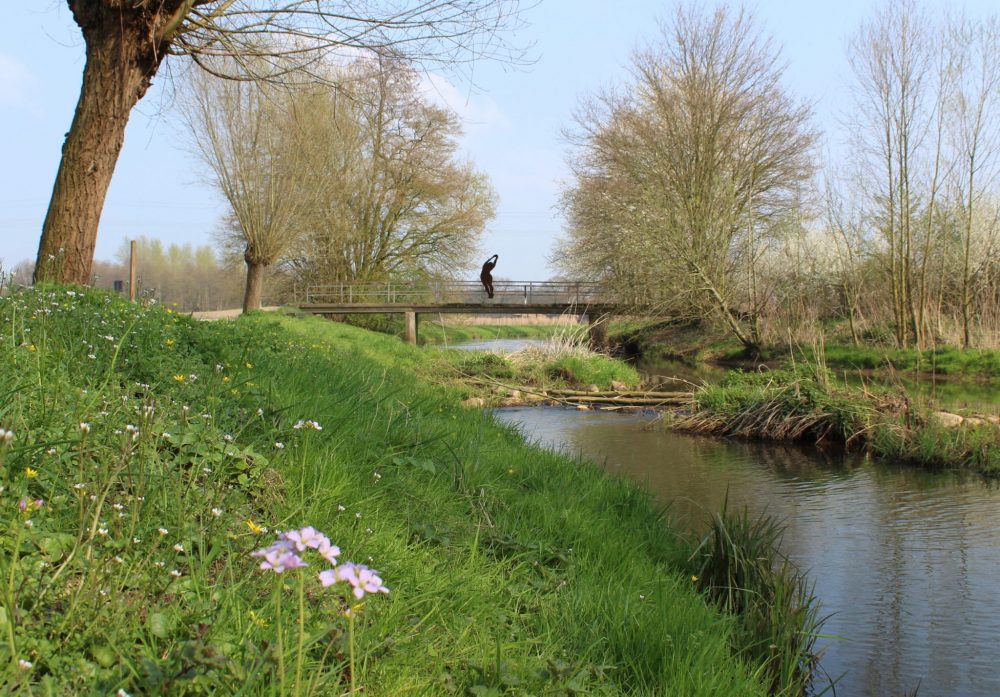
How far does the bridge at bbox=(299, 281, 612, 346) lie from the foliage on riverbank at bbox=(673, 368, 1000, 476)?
63.0ft

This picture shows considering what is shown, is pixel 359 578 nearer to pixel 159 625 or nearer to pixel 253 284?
pixel 159 625

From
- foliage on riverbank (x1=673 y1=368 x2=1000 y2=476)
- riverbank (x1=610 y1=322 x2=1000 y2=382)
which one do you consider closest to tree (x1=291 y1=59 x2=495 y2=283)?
riverbank (x1=610 y1=322 x2=1000 y2=382)

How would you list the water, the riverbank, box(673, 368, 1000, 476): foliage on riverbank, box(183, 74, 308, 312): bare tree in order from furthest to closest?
box(183, 74, 308, 312): bare tree
the riverbank
box(673, 368, 1000, 476): foliage on riverbank
the water

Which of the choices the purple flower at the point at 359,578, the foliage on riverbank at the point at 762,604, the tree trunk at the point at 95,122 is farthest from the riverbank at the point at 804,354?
the purple flower at the point at 359,578

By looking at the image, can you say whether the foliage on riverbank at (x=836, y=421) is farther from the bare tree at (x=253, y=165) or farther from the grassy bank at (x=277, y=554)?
the bare tree at (x=253, y=165)

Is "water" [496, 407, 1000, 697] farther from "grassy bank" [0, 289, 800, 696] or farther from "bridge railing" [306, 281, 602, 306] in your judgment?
"bridge railing" [306, 281, 602, 306]

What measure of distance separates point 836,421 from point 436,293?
25.3 m

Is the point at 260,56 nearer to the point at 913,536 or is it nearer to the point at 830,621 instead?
the point at 830,621

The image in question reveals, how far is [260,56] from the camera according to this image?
7047 millimetres

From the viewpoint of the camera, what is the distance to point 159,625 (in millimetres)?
1923

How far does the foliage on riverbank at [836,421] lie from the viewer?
28.7ft

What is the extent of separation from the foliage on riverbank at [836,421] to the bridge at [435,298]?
63.0 feet

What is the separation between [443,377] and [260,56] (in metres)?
9.24

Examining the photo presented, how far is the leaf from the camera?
1910 millimetres
